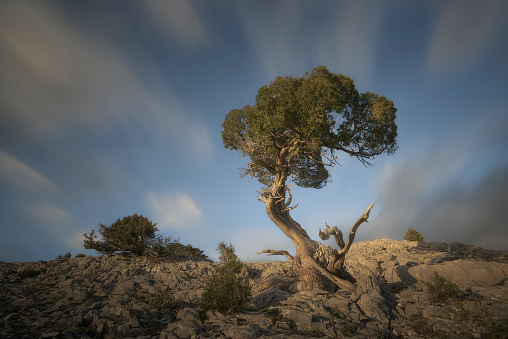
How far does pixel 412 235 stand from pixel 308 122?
27394 millimetres

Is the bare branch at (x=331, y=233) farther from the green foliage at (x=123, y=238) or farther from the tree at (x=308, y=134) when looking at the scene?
the green foliage at (x=123, y=238)

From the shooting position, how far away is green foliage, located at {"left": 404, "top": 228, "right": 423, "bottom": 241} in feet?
109

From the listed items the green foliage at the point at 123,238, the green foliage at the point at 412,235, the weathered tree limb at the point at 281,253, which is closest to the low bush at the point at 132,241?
the green foliage at the point at 123,238

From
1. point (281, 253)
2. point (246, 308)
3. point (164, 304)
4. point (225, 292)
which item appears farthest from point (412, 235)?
point (164, 304)

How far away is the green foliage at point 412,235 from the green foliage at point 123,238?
30.9m

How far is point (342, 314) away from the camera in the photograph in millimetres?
9859

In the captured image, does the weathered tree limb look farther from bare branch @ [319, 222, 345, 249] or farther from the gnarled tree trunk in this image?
bare branch @ [319, 222, 345, 249]

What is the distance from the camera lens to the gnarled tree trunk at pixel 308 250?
15344mm

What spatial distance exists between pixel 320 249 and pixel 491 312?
8.35 metres

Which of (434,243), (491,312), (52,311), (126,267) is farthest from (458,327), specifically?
(434,243)

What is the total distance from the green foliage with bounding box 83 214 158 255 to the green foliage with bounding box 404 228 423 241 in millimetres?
30920

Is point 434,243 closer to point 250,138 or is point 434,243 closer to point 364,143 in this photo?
point 364,143

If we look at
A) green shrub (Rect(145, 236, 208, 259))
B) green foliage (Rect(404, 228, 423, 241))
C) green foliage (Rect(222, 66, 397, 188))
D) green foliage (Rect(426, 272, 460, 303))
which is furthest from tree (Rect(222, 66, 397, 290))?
green foliage (Rect(404, 228, 423, 241))

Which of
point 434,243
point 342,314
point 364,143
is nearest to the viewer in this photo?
point 342,314
